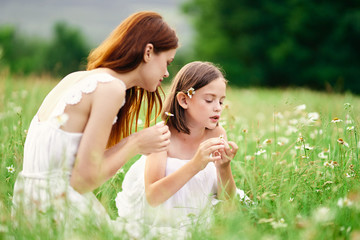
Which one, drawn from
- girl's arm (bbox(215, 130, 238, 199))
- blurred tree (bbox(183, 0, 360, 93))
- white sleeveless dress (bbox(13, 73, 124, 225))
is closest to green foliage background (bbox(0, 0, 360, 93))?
blurred tree (bbox(183, 0, 360, 93))

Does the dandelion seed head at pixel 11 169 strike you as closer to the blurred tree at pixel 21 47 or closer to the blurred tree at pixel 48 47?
the blurred tree at pixel 48 47

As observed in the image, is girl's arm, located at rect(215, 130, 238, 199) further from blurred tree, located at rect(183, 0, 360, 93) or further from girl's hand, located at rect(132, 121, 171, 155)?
blurred tree, located at rect(183, 0, 360, 93)

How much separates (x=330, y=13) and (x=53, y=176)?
17712 millimetres

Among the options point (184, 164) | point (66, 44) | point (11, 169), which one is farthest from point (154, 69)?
point (66, 44)

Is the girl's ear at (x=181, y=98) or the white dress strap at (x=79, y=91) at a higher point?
the girl's ear at (x=181, y=98)

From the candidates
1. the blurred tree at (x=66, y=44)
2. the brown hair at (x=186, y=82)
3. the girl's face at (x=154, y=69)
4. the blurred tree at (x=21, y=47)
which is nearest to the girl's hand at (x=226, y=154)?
the brown hair at (x=186, y=82)

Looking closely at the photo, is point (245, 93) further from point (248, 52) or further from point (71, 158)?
point (248, 52)

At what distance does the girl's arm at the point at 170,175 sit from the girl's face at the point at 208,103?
10.4 inches

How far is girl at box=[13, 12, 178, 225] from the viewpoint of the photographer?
1867 mm

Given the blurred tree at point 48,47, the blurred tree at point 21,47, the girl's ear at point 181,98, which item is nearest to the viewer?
the girl's ear at point 181,98

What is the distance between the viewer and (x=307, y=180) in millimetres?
2553

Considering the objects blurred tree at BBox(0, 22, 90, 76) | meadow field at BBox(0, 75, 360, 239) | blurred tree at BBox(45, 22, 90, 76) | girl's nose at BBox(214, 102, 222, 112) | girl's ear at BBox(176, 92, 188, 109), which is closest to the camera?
meadow field at BBox(0, 75, 360, 239)

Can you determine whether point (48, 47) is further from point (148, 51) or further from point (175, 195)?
point (148, 51)

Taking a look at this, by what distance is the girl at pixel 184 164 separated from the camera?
2.29m
